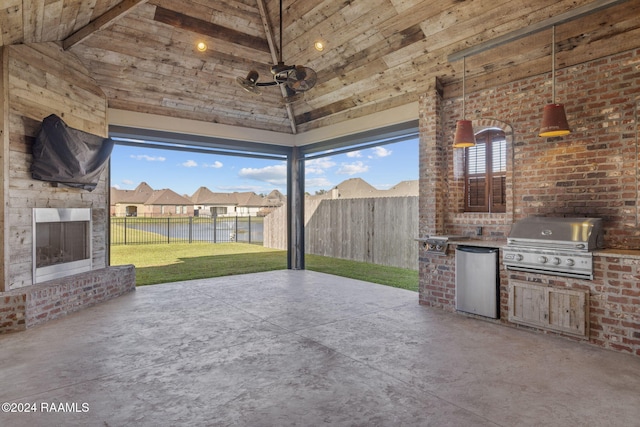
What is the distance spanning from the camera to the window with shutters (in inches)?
203

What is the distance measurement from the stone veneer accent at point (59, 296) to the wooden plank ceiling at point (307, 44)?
290 cm

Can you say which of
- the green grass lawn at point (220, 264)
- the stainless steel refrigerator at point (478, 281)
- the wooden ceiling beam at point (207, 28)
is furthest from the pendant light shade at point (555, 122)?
the wooden ceiling beam at point (207, 28)

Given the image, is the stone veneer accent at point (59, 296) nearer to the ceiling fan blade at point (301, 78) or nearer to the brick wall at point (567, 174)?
the ceiling fan blade at point (301, 78)

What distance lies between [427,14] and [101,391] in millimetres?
5310

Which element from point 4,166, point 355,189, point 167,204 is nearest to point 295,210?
point 4,166

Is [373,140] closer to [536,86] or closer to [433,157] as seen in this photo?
[433,157]

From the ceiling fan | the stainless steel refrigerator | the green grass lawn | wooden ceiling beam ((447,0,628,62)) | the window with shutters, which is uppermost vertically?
wooden ceiling beam ((447,0,628,62))

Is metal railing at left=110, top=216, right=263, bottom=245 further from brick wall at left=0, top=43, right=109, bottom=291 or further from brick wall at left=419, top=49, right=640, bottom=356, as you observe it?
brick wall at left=419, top=49, right=640, bottom=356

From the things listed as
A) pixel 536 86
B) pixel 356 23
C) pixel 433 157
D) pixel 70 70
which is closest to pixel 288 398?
pixel 433 157

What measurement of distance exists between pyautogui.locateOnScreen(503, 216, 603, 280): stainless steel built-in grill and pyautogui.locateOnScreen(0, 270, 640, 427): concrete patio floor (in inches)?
30.9

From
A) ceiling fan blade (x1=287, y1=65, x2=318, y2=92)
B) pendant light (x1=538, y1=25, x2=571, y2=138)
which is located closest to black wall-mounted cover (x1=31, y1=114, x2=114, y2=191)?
ceiling fan blade (x1=287, y1=65, x2=318, y2=92)

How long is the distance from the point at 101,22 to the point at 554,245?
6.24 metres

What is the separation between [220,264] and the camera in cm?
938

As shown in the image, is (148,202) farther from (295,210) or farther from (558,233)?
(558,233)
